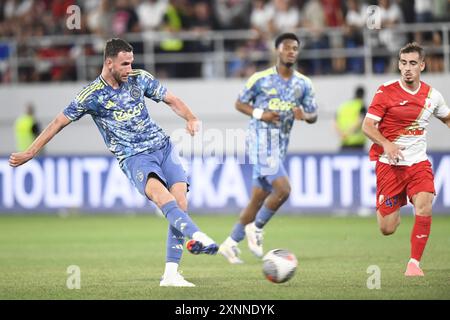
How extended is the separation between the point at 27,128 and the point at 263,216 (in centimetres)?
1139

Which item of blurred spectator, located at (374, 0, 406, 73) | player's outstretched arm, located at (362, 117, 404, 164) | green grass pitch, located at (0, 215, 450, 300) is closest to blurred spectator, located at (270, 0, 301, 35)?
blurred spectator, located at (374, 0, 406, 73)

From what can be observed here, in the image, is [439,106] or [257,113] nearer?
[439,106]

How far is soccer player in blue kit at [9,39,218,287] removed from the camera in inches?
380

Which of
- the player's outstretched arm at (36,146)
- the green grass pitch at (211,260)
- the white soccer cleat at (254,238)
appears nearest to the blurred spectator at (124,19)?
the green grass pitch at (211,260)

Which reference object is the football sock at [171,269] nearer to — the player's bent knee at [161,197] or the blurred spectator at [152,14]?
the player's bent knee at [161,197]

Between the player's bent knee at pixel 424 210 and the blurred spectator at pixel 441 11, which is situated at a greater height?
the blurred spectator at pixel 441 11

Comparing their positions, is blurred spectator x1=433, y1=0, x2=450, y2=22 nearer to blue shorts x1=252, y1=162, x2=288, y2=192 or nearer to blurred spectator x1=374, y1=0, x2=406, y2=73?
blurred spectator x1=374, y1=0, x2=406, y2=73

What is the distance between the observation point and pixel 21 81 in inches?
971

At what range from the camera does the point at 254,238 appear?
12.7 metres

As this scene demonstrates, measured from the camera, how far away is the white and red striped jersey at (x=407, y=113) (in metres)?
10.4

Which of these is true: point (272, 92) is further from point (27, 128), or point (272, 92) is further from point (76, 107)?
point (27, 128)

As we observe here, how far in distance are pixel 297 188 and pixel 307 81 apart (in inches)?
268

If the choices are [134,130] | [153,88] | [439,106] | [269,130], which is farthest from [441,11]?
[134,130]
